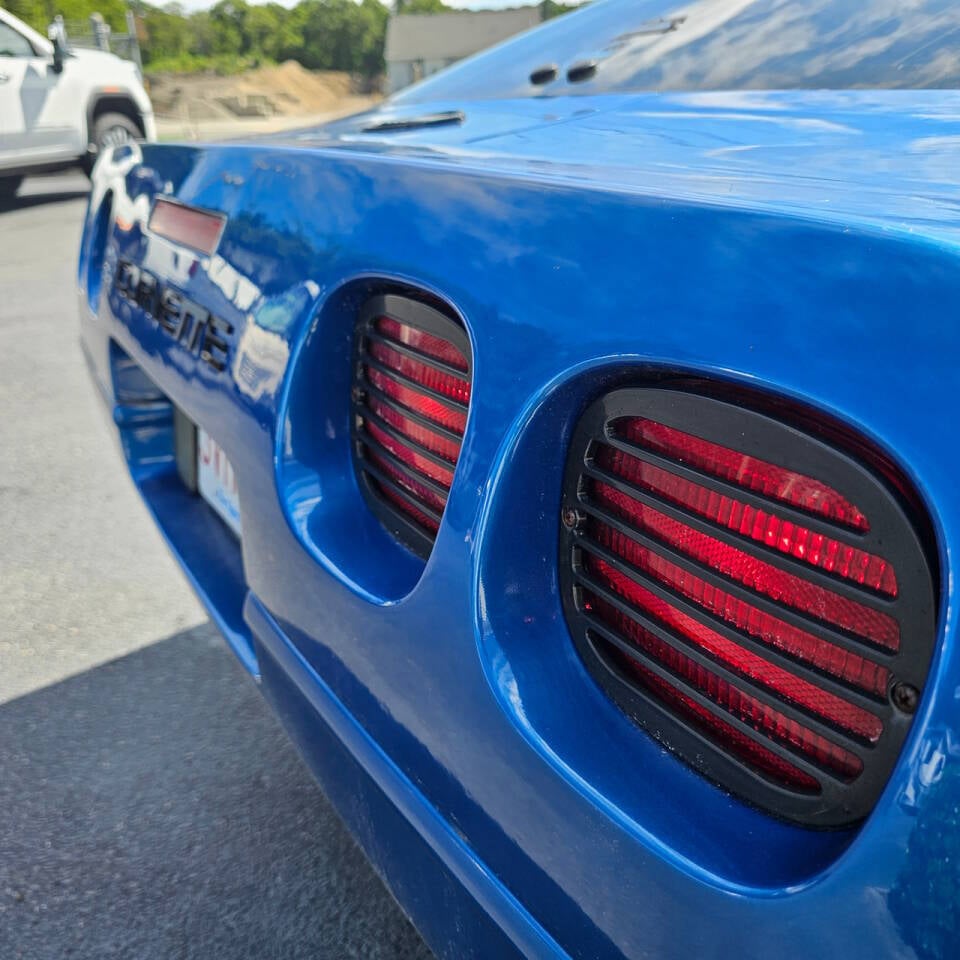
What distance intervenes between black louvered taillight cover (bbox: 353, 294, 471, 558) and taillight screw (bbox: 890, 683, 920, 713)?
0.56 m

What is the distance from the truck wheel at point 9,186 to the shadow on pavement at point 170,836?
408 inches

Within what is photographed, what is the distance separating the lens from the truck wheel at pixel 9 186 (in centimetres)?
1088

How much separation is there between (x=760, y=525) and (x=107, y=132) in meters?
11.3

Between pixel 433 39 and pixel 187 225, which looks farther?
pixel 433 39

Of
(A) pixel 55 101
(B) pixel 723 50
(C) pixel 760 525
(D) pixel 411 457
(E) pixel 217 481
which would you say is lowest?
(E) pixel 217 481

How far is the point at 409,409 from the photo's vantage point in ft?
3.95

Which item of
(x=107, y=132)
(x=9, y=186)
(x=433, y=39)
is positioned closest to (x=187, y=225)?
(x=107, y=132)

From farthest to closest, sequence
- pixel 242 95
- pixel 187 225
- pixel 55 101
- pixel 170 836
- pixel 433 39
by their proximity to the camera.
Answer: pixel 433 39, pixel 242 95, pixel 55 101, pixel 170 836, pixel 187 225

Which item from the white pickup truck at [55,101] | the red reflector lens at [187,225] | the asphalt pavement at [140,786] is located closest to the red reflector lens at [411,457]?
the red reflector lens at [187,225]

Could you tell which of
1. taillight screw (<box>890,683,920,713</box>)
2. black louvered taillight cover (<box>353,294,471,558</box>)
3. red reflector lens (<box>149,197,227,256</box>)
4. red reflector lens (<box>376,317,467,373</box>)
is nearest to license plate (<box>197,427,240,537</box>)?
red reflector lens (<box>149,197,227,256</box>)

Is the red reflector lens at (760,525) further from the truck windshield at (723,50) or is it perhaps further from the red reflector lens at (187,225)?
the truck windshield at (723,50)

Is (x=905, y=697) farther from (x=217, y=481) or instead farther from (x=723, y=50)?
(x=723, y=50)

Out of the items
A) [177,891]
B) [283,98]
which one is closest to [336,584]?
[177,891]

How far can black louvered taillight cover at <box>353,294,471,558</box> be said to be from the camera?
1.11 m
